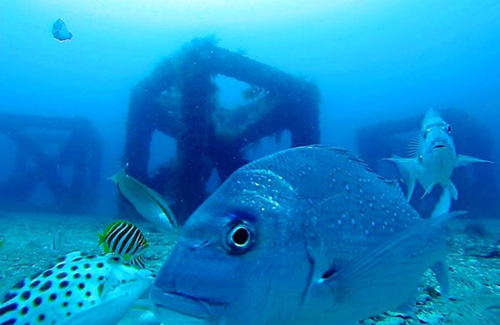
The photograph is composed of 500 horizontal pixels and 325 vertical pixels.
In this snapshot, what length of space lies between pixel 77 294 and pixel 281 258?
125cm

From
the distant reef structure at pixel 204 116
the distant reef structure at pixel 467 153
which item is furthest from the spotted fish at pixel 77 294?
the distant reef structure at pixel 467 153

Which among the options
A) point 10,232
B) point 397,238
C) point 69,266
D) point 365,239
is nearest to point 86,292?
point 69,266

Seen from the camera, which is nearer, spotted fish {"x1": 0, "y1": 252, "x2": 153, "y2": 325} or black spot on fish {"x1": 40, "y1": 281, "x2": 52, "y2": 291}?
spotted fish {"x1": 0, "y1": 252, "x2": 153, "y2": 325}

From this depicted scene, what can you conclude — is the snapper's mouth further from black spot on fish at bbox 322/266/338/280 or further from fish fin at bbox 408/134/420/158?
fish fin at bbox 408/134/420/158

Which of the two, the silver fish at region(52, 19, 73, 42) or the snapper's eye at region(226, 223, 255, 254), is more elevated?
the silver fish at region(52, 19, 73, 42)

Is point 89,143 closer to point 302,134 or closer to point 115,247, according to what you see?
point 302,134

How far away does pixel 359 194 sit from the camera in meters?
1.52

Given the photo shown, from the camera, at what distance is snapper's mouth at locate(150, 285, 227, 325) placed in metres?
1.00

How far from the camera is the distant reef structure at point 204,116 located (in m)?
12.6

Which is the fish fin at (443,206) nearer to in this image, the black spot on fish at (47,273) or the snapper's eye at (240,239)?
the snapper's eye at (240,239)

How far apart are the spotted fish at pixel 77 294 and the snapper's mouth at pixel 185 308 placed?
901 millimetres

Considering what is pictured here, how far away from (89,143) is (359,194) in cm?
2427

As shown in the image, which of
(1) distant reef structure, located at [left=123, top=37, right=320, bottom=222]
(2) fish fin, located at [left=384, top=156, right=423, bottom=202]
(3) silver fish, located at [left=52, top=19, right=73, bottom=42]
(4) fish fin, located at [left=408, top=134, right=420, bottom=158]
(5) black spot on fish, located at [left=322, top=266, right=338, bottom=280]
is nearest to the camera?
(5) black spot on fish, located at [left=322, top=266, right=338, bottom=280]

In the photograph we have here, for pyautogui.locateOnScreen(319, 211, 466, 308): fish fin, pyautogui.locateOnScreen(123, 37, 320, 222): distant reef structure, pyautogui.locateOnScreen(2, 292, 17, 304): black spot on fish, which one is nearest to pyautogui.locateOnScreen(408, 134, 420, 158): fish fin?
pyautogui.locateOnScreen(319, 211, 466, 308): fish fin
